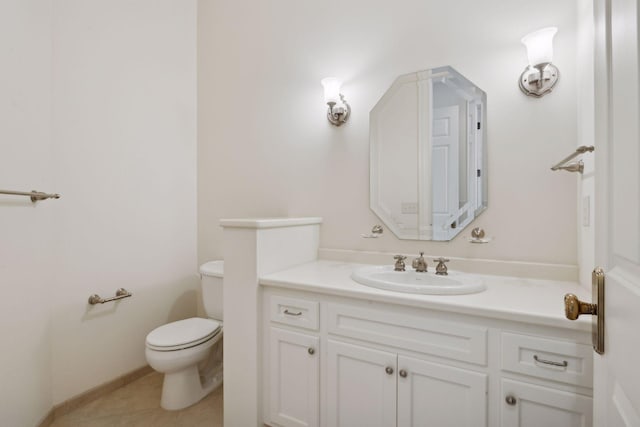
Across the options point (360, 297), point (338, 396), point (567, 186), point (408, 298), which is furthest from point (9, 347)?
point (567, 186)

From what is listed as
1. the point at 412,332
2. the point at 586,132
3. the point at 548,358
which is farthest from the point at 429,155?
the point at 548,358

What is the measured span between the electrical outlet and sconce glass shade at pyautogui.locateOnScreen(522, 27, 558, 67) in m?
0.81

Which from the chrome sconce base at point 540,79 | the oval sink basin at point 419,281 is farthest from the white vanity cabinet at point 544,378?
the chrome sconce base at point 540,79

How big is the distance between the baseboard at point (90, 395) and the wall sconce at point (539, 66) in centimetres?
279

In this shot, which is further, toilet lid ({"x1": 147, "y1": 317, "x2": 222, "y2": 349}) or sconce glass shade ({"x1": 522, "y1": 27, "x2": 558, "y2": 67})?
toilet lid ({"x1": 147, "y1": 317, "x2": 222, "y2": 349})

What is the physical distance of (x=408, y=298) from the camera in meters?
1.15

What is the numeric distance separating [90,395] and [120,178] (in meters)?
1.31

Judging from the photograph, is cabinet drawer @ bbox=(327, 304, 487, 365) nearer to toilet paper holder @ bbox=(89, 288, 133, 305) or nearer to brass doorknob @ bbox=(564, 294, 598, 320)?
brass doorknob @ bbox=(564, 294, 598, 320)

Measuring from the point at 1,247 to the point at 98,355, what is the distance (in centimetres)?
87

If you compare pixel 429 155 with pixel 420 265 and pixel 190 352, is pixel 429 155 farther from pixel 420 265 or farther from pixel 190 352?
pixel 190 352

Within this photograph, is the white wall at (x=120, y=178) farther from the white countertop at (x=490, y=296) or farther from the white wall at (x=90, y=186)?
the white countertop at (x=490, y=296)

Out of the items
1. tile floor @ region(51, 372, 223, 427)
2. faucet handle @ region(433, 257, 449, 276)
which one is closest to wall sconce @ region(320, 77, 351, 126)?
faucet handle @ region(433, 257, 449, 276)

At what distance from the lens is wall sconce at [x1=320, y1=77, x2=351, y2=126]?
186 cm

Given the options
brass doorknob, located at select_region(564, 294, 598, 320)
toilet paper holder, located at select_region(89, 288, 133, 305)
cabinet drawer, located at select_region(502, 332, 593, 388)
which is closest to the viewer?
brass doorknob, located at select_region(564, 294, 598, 320)
